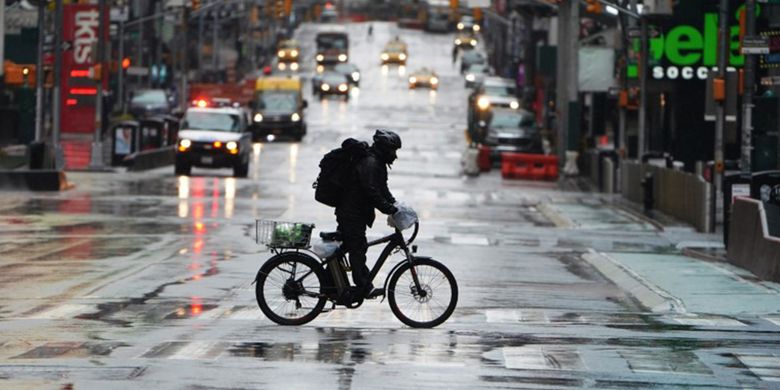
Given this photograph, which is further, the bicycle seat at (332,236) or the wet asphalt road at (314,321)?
the bicycle seat at (332,236)

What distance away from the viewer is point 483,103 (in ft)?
216

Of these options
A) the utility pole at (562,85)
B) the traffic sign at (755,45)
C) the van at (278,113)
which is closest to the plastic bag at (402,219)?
the traffic sign at (755,45)

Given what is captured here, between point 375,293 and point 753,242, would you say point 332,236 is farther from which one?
point 753,242

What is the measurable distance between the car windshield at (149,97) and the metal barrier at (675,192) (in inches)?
1467

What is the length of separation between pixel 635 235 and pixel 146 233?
31.5 feet

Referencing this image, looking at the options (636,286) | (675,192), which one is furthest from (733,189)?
(675,192)

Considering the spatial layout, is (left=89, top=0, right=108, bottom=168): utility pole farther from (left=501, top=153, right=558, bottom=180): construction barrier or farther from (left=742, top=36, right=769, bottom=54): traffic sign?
(left=742, top=36, right=769, bottom=54): traffic sign

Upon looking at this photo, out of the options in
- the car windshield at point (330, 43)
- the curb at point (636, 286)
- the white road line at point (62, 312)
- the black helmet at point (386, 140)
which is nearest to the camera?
the black helmet at point (386, 140)

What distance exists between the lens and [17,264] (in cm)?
2228

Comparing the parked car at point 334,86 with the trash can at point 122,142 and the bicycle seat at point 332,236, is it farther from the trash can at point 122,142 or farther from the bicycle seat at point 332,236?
the bicycle seat at point 332,236

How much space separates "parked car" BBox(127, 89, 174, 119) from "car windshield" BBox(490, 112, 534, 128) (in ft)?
67.9

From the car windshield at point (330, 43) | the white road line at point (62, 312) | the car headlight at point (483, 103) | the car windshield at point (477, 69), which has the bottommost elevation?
the white road line at point (62, 312)

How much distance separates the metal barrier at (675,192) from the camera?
3328cm

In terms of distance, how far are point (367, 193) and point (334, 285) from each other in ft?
3.02
